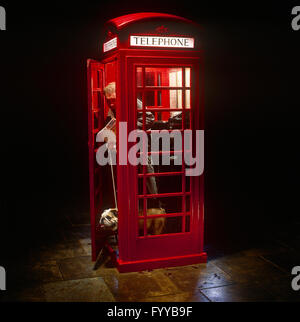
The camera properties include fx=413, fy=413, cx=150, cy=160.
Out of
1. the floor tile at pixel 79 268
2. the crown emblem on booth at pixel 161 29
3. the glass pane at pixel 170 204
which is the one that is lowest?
the floor tile at pixel 79 268

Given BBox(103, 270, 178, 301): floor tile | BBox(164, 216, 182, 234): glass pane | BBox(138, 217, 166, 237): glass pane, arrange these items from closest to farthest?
BBox(103, 270, 178, 301): floor tile < BBox(138, 217, 166, 237): glass pane < BBox(164, 216, 182, 234): glass pane

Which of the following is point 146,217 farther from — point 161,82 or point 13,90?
point 13,90

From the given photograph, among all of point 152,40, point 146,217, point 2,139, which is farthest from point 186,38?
point 2,139

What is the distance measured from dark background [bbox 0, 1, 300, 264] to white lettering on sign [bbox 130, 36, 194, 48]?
2.84m

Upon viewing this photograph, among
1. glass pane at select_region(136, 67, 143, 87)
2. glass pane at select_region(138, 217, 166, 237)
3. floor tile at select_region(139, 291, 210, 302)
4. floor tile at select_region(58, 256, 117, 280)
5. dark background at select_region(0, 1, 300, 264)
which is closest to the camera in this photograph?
floor tile at select_region(139, 291, 210, 302)

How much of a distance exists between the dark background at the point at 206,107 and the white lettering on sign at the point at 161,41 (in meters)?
2.84

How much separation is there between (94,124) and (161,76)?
970mm

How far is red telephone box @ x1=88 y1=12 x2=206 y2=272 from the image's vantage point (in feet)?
13.8

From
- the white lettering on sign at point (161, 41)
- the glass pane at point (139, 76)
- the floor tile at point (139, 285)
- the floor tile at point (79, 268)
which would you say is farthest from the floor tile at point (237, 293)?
the white lettering on sign at point (161, 41)

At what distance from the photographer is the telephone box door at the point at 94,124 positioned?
14.6 ft

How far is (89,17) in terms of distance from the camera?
7.25 meters

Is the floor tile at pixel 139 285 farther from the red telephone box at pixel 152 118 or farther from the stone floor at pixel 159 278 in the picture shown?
the red telephone box at pixel 152 118

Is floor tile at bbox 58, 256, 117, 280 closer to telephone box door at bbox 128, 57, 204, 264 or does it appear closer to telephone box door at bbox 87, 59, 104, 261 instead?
telephone box door at bbox 87, 59, 104, 261

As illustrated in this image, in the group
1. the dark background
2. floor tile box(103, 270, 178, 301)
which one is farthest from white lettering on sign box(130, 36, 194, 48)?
the dark background
